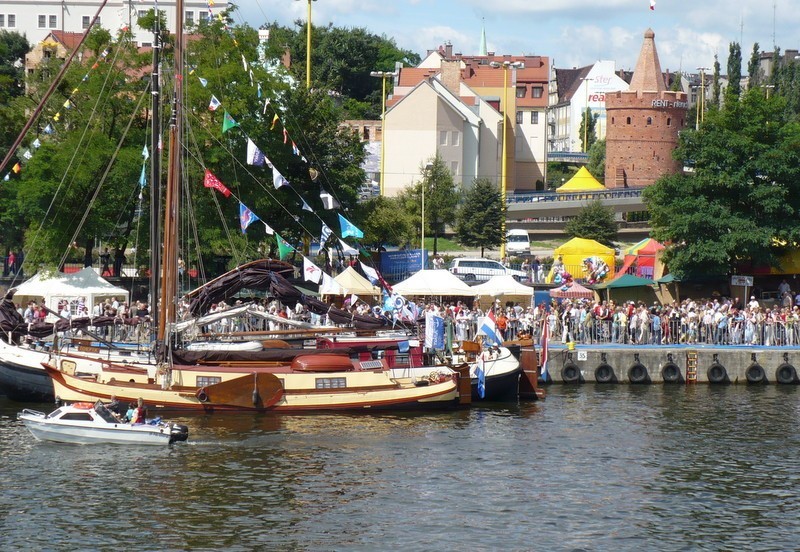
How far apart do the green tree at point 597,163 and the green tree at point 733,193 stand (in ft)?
212

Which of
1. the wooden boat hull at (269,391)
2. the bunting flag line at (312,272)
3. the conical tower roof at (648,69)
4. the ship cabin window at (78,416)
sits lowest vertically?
the ship cabin window at (78,416)

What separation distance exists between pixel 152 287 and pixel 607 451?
50.5ft

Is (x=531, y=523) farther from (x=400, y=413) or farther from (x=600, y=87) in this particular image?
(x=600, y=87)

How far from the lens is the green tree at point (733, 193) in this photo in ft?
183

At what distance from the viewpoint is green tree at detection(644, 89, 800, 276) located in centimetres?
Answer: 5569

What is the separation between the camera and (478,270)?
205ft

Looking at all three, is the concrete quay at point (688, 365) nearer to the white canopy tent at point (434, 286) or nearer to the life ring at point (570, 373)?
the life ring at point (570, 373)

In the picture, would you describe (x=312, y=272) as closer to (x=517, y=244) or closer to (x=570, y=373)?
(x=570, y=373)

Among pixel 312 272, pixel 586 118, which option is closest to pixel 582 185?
pixel 586 118

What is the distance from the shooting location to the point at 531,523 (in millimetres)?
26656

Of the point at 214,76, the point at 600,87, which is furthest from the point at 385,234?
the point at 600,87

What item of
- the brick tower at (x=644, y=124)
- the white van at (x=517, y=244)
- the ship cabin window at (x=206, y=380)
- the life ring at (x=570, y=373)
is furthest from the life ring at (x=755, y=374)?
the brick tower at (x=644, y=124)

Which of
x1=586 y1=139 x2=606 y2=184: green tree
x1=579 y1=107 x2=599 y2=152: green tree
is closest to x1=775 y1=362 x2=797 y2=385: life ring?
x1=586 y1=139 x2=606 y2=184: green tree

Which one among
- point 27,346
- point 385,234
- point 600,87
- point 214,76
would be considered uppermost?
point 600,87
